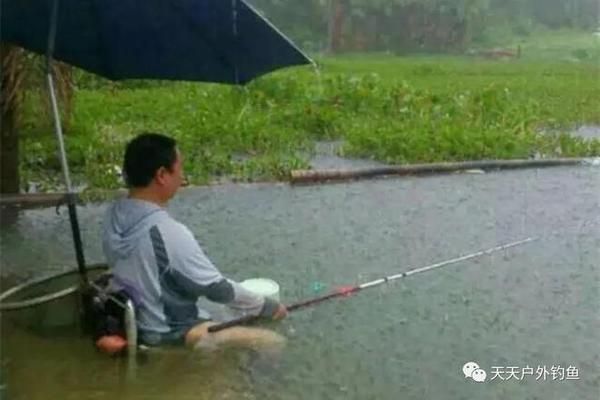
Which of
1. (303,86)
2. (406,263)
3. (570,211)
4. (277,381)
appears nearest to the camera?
(277,381)

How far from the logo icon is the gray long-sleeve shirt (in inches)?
35.9

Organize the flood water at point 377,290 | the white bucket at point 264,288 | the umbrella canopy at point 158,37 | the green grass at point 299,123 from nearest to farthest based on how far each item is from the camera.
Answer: the flood water at point 377,290 < the white bucket at point 264,288 < the umbrella canopy at point 158,37 < the green grass at point 299,123

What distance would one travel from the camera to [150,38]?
519 centimetres

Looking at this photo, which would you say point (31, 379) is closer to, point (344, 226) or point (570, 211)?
point (344, 226)

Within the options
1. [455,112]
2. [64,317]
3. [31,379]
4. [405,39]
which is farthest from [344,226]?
[405,39]

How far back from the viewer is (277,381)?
178 inches

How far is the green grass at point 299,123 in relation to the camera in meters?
8.99

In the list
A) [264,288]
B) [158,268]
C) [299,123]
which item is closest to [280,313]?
[264,288]

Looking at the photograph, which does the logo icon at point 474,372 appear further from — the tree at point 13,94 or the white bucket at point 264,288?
the tree at point 13,94

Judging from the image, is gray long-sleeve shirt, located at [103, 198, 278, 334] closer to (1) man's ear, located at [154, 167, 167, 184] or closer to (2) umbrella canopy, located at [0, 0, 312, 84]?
(1) man's ear, located at [154, 167, 167, 184]

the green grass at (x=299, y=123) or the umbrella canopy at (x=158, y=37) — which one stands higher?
the umbrella canopy at (x=158, y=37)

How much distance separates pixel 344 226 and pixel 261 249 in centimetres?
77

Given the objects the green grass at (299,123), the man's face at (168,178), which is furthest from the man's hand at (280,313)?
the green grass at (299,123)

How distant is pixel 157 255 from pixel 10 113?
3.36 m
